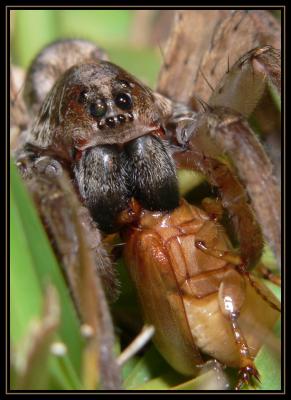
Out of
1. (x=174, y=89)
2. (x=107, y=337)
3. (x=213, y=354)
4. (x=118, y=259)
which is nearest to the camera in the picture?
(x=107, y=337)

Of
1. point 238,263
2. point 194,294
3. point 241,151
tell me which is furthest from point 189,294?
point 241,151

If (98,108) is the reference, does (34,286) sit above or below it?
below

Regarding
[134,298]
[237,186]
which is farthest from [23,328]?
[237,186]

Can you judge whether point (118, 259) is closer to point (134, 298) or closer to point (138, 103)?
point (134, 298)

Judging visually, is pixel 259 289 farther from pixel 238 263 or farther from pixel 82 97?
pixel 82 97

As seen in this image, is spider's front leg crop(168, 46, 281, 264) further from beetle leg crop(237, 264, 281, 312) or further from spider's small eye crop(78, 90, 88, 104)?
spider's small eye crop(78, 90, 88, 104)

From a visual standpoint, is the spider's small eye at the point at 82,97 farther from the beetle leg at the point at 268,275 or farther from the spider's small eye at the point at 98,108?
the beetle leg at the point at 268,275

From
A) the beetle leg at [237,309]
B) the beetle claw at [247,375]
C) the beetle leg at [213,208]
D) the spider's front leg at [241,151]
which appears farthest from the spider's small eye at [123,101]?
the beetle claw at [247,375]
